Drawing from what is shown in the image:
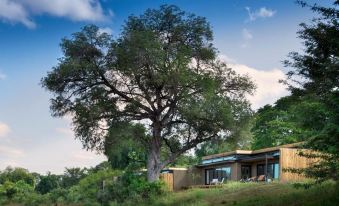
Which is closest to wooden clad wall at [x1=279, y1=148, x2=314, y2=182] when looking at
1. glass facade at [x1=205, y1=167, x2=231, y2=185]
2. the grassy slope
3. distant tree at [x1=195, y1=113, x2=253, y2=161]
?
distant tree at [x1=195, y1=113, x2=253, y2=161]

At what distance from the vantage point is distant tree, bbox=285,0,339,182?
44.4 ft

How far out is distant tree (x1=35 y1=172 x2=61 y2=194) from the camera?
247 feet

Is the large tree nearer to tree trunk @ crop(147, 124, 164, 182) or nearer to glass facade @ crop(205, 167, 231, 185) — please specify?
tree trunk @ crop(147, 124, 164, 182)

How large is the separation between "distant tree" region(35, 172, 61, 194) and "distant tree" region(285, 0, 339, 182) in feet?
212

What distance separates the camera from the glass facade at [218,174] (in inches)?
1574

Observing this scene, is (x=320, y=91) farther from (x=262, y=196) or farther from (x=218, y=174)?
(x=218, y=174)

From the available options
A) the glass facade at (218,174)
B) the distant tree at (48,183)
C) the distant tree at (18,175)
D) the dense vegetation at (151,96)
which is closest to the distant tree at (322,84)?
the dense vegetation at (151,96)

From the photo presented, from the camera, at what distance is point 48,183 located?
2997 inches

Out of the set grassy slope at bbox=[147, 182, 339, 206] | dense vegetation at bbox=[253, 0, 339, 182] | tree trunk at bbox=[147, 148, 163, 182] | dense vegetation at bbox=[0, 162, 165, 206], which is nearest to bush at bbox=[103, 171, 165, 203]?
dense vegetation at bbox=[0, 162, 165, 206]

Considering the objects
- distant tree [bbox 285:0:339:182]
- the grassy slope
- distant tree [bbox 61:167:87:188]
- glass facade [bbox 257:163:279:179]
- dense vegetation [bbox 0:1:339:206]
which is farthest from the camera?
distant tree [bbox 61:167:87:188]

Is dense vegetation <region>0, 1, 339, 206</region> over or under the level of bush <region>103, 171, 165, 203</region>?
over

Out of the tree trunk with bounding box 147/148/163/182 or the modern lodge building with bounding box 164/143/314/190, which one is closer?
the modern lodge building with bounding box 164/143/314/190

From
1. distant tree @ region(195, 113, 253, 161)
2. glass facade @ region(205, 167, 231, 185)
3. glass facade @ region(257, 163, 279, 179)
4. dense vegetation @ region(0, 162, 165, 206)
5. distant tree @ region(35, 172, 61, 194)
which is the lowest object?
distant tree @ region(35, 172, 61, 194)

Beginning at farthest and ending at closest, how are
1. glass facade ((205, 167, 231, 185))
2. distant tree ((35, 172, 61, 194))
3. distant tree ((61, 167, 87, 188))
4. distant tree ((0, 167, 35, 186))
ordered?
distant tree ((0, 167, 35, 186)) < distant tree ((61, 167, 87, 188)) < distant tree ((35, 172, 61, 194)) < glass facade ((205, 167, 231, 185))
